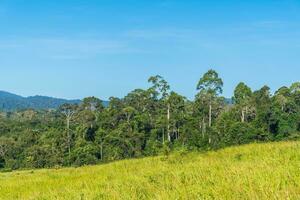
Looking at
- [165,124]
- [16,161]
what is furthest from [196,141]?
[16,161]

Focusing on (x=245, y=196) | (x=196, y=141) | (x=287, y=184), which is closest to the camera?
(x=245, y=196)

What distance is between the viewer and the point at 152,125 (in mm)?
70500

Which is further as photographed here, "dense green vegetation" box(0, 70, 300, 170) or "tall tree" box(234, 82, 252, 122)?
"tall tree" box(234, 82, 252, 122)

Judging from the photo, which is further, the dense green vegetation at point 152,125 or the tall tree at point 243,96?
the tall tree at point 243,96

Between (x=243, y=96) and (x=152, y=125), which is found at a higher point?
(x=243, y=96)

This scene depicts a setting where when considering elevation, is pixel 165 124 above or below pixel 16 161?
above

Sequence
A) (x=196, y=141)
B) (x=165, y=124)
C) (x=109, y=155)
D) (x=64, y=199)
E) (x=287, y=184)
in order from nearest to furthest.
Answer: (x=287, y=184), (x=64, y=199), (x=196, y=141), (x=109, y=155), (x=165, y=124)

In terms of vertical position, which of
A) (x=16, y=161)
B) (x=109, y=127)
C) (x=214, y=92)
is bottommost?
(x=16, y=161)

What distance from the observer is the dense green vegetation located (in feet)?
190

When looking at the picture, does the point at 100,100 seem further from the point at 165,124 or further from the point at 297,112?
the point at 297,112

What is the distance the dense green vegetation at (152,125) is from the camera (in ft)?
190

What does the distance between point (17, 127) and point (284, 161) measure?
9197 cm

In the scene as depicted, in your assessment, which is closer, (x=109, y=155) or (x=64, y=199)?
(x=64, y=199)

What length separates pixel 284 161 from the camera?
745 centimetres
